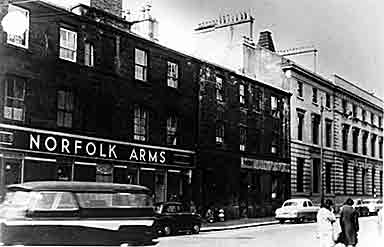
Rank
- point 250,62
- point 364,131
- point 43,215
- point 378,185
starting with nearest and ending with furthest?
point 43,215 < point 378,185 < point 364,131 < point 250,62

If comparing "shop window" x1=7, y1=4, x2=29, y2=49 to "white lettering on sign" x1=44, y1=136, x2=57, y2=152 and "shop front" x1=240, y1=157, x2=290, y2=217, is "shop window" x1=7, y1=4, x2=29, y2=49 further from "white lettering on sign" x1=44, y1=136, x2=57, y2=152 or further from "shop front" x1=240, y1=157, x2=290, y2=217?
"shop front" x1=240, y1=157, x2=290, y2=217

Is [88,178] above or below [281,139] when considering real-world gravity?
below

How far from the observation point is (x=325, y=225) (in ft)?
19.6

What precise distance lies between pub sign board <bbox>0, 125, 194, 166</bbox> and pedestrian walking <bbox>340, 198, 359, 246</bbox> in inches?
104

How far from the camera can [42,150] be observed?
3.93 meters

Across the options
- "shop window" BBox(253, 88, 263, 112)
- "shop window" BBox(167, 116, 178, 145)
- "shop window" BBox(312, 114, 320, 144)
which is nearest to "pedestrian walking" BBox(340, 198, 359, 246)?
"shop window" BBox(167, 116, 178, 145)

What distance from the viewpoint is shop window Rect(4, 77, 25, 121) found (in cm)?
377

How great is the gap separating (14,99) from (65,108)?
401mm

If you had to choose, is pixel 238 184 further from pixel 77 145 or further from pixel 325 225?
pixel 77 145

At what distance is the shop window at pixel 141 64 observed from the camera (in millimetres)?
4676

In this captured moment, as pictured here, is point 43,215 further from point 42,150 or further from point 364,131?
point 364,131

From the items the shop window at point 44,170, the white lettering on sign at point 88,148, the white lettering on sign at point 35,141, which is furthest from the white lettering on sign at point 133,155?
the white lettering on sign at point 35,141

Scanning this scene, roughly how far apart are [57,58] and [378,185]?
10.2 ft

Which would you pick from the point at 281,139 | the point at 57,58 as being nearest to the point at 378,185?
the point at 57,58
